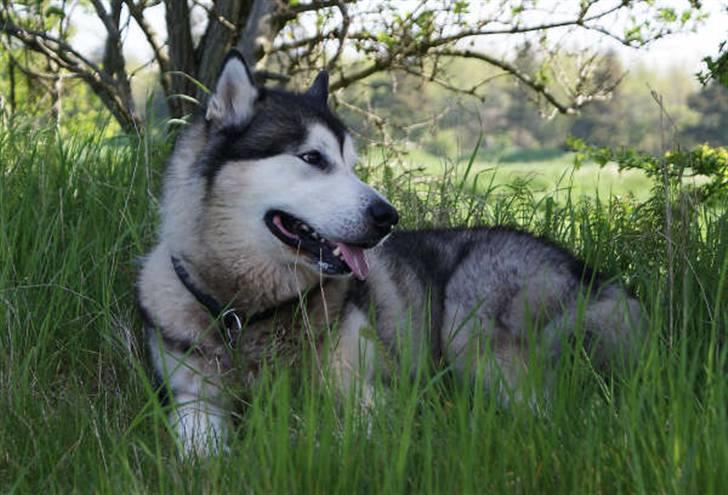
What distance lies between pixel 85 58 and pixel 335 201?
4.01 m

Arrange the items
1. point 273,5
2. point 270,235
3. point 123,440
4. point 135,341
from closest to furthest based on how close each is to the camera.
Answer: point 123,440 → point 270,235 → point 135,341 → point 273,5

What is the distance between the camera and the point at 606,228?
4.81 metres

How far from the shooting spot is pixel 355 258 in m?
3.48

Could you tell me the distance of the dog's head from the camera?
132 inches

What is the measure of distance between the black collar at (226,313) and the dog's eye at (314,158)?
1.71ft

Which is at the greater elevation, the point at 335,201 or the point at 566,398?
the point at 335,201

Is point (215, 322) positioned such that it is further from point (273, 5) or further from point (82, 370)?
point (273, 5)

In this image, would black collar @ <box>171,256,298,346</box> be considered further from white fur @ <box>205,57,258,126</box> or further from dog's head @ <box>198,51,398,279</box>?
white fur @ <box>205,57,258,126</box>

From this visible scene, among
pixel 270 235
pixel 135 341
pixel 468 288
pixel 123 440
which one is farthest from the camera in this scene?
pixel 468 288

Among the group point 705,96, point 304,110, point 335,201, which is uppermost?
point 304,110

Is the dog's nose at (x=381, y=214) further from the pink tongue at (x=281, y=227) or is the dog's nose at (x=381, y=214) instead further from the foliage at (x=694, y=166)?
the foliage at (x=694, y=166)

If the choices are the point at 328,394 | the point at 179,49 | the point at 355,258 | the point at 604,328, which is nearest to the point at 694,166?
the point at 604,328

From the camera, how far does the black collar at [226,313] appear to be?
3416 mm

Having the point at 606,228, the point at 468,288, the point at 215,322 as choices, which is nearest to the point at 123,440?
the point at 215,322
